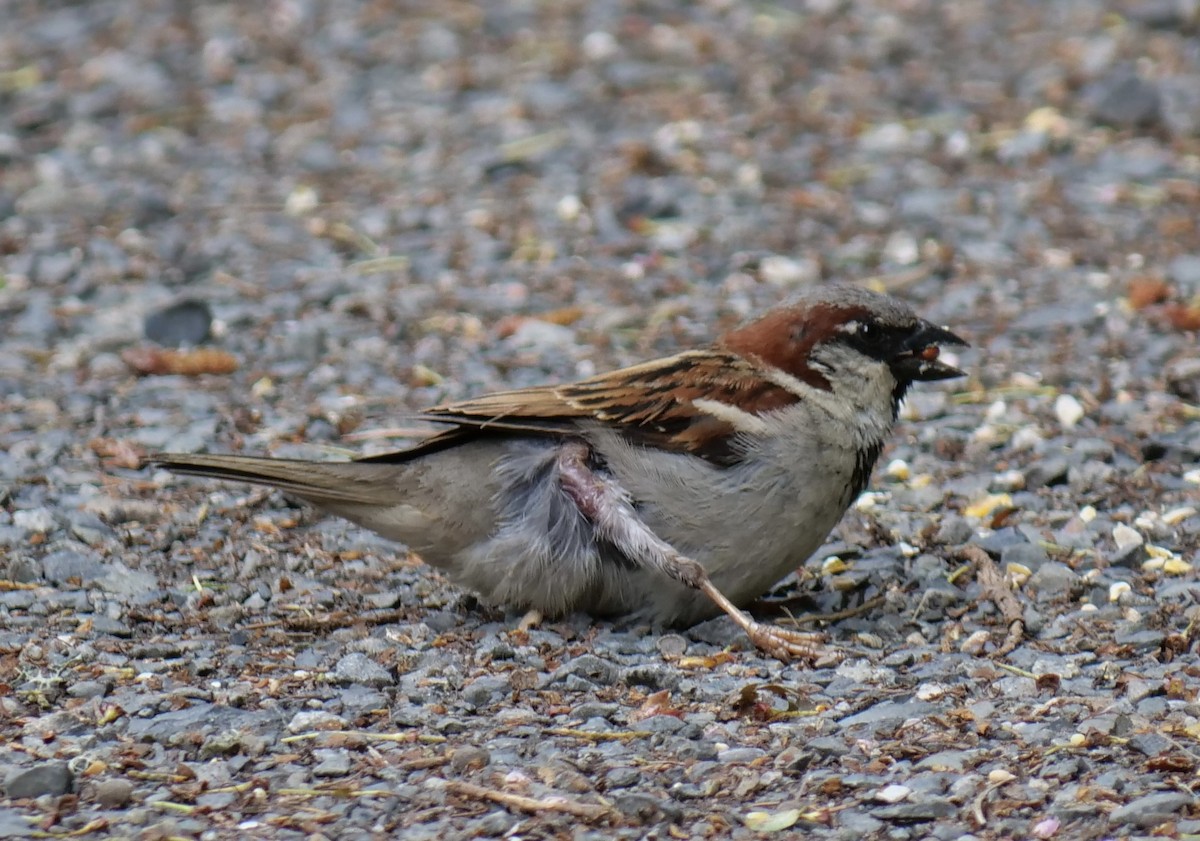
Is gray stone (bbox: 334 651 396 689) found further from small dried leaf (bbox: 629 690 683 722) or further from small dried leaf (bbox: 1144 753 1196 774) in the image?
small dried leaf (bbox: 1144 753 1196 774)

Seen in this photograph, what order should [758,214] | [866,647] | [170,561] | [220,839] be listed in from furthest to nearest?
[758,214], [170,561], [866,647], [220,839]

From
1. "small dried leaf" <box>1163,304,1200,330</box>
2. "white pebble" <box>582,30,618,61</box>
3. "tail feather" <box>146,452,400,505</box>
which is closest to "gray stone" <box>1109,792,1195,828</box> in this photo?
"tail feather" <box>146,452,400,505</box>

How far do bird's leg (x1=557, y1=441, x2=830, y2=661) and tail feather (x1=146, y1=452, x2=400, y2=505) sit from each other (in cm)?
47

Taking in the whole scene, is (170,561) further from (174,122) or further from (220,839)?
(174,122)

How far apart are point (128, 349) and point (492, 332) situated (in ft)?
4.24

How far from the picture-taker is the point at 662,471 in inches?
171

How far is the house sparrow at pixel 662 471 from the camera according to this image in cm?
431

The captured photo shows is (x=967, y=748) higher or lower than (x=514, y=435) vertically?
lower

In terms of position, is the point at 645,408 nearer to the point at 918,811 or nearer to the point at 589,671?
the point at 589,671

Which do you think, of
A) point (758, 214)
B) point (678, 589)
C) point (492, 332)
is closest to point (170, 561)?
point (678, 589)

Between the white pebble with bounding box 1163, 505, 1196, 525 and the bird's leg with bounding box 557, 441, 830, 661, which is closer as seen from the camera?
the bird's leg with bounding box 557, 441, 830, 661

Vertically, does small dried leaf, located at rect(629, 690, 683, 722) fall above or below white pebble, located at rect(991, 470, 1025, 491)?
above

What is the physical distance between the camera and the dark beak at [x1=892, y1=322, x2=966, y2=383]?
4.53 meters

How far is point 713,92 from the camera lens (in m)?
8.79
